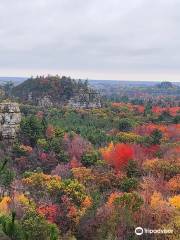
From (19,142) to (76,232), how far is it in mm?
39878

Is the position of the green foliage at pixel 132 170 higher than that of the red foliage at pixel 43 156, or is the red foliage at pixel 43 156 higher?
the green foliage at pixel 132 170

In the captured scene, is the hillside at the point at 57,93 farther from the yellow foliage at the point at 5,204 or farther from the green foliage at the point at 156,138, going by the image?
the yellow foliage at the point at 5,204

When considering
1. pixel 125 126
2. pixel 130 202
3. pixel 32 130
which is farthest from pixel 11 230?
pixel 125 126

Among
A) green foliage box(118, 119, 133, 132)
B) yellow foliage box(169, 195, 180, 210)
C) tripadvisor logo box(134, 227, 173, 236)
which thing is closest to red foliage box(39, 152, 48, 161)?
yellow foliage box(169, 195, 180, 210)

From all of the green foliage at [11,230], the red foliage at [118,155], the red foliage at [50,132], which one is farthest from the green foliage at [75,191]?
the red foliage at [50,132]

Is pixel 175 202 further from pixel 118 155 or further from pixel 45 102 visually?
pixel 45 102

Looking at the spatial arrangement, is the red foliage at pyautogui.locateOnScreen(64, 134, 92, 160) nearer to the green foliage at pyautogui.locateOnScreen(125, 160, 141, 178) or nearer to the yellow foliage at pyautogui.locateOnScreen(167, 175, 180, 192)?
the green foliage at pyautogui.locateOnScreen(125, 160, 141, 178)

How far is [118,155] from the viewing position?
248ft

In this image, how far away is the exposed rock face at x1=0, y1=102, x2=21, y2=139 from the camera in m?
86.5

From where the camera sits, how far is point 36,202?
172 feet

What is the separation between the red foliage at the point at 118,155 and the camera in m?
73.7

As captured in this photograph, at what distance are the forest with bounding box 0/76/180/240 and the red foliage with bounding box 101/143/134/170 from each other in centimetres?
14

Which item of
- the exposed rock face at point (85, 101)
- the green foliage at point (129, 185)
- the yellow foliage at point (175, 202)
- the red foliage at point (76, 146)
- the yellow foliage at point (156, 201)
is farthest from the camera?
the exposed rock face at point (85, 101)

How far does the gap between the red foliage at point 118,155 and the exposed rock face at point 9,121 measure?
55.5ft
